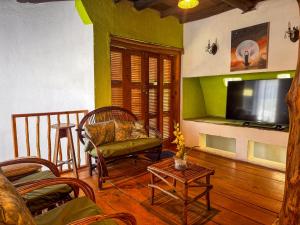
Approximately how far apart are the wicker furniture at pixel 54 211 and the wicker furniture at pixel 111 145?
0.98 m

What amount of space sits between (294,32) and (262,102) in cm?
112

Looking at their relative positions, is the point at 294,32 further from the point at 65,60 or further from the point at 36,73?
the point at 36,73

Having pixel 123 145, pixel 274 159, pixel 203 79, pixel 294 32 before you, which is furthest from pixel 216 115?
pixel 123 145

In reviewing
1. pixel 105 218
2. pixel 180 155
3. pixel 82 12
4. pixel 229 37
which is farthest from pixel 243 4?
pixel 105 218

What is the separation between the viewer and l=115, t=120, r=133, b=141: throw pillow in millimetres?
3061

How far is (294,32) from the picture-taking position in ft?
9.77

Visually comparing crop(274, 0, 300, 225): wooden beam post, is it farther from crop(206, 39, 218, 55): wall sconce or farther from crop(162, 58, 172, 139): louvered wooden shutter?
crop(162, 58, 172, 139): louvered wooden shutter

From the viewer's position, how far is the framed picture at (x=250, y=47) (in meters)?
3.33

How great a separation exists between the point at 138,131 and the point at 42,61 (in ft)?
6.99

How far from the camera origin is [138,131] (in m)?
3.26

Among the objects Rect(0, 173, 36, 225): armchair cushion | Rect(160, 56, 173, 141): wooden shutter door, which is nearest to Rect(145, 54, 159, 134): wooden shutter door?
Rect(160, 56, 173, 141): wooden shutter door

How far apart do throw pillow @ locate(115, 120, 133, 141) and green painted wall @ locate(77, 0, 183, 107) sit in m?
0.47

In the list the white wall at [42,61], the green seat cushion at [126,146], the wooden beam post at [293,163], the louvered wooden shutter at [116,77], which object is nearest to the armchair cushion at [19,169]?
the green seat cushion at [126,146]

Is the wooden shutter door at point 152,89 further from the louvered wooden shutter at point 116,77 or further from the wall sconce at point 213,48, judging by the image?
the wall sconce at point 213,48
